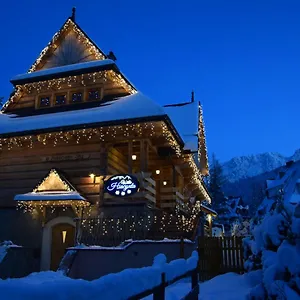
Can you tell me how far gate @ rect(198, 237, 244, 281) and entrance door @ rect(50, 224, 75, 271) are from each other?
7333mm

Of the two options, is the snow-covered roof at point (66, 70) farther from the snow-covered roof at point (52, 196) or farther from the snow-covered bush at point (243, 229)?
the snow-covered bush at point (243, 229)

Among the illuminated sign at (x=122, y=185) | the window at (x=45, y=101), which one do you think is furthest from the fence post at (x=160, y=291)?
the window at (x=45, y=101)

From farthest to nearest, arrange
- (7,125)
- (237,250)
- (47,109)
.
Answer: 1. (47,109)
2. (7,125)
3. (237,250)

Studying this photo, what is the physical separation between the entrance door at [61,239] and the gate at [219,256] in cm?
733

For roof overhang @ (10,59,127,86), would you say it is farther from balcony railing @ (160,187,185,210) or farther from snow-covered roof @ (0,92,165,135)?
balcony railing @ (160,187,185,210)

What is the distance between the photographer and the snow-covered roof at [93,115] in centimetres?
1638

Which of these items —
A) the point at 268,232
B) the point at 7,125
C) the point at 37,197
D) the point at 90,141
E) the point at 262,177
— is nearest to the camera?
the point at 268,232

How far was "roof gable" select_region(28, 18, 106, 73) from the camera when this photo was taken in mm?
21328

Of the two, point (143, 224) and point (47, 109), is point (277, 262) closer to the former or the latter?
point (143, 224)

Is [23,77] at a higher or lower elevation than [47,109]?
higher

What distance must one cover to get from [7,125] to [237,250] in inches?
530

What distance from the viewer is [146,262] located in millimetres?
12875

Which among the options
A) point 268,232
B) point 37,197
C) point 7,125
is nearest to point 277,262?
point 268,232

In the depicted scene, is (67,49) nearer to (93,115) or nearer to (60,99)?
(60,99)
